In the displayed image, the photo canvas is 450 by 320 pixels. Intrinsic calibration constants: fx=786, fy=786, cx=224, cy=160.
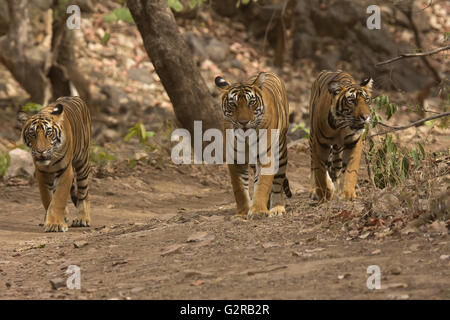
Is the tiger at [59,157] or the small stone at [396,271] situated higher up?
the tiger at [59,157]

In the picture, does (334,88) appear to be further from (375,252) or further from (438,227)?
(375,252)

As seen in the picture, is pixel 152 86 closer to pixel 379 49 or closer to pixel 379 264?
pixel 379 49

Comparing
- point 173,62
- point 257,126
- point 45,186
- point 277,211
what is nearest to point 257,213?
point 277,211

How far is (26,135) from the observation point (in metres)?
7.81

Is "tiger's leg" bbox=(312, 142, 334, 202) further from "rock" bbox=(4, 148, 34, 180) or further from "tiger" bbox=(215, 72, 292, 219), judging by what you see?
"rock" bbox=(4, 148, 34, 180)

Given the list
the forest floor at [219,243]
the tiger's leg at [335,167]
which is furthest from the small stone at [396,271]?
the tiger's leg at [335,167]

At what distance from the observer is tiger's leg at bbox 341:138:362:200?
290 inches

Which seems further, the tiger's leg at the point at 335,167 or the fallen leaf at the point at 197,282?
the tiger's leg at the point at 335,167

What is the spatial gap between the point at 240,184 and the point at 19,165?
16.7 feet

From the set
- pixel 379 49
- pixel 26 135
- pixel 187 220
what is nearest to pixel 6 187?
pixel 26 135

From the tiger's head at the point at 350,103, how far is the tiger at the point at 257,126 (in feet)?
1.83

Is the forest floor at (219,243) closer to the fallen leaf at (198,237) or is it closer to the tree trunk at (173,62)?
the fallen leaf at (198,237)

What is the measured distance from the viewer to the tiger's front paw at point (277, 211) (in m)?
7.14

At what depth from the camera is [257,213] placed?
6.94 metres
